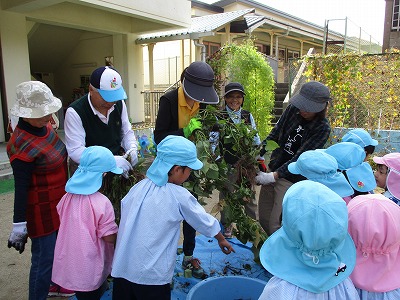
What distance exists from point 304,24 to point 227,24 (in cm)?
935

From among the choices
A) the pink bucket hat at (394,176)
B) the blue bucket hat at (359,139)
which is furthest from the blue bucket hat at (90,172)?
the blue bucket hat at (359,139)

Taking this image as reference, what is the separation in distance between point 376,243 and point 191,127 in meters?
1.38

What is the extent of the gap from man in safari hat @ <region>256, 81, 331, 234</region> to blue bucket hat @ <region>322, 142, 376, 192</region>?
0.37 meters

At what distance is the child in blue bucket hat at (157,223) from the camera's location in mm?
1801

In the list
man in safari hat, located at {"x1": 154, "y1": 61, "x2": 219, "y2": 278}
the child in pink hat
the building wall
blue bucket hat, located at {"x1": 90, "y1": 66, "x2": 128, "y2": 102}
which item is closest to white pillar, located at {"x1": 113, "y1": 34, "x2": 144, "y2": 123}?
man in safari hat, located at {"x1": 154, "y1": 61, "x2": 219, "y2": 278}

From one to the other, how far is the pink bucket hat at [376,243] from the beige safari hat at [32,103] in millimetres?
1834

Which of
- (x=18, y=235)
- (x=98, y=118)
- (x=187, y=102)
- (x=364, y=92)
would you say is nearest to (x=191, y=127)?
(x=187, y=102)

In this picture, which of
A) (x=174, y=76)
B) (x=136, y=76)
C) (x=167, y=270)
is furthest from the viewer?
(x=174, y=76)

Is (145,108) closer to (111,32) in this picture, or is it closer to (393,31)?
(111,32)

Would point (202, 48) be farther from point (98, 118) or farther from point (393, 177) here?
point (393, 177)

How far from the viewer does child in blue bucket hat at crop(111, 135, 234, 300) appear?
1.80m

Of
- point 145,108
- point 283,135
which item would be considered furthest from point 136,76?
point 283,135

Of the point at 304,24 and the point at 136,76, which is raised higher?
the point at 304,24

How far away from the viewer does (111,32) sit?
31.6 feet
